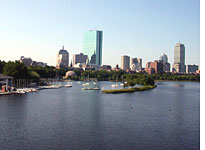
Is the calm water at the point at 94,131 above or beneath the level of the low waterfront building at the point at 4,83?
beneath

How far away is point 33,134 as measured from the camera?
3797 centimetres

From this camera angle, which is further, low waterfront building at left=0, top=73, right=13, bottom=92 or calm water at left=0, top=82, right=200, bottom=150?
low waterfront building at left=0, top=73, right=13, bottom=92

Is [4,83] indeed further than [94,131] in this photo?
Yes

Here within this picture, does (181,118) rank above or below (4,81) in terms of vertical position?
below

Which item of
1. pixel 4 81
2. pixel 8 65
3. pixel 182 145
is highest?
pixel 8 65

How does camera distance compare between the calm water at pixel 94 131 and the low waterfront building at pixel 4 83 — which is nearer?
the calm water at pixel 94 131

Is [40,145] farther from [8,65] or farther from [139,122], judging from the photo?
[8,65]

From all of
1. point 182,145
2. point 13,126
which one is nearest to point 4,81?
point 13,126

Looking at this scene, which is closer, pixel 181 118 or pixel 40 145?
pixel 40 145

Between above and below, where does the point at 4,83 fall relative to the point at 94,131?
above

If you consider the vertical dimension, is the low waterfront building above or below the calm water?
above
